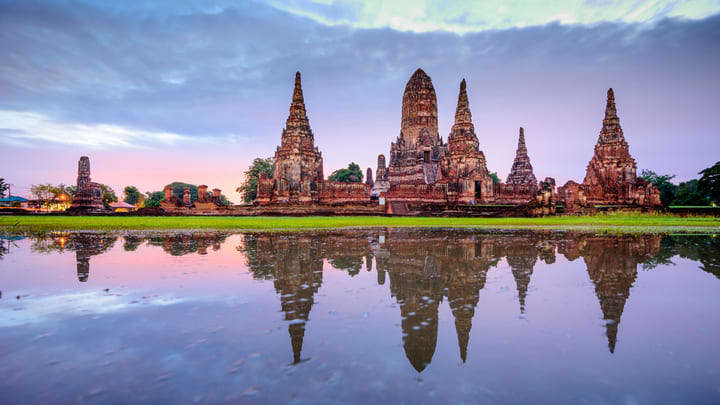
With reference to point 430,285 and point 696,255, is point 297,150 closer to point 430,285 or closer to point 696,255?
point 696,255

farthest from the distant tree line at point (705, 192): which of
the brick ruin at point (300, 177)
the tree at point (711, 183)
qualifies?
the brick ruin at point (300, 177)

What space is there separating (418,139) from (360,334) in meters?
43.5

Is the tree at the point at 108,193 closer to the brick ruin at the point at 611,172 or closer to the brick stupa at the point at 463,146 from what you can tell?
the brick stupa at the point at 463,146

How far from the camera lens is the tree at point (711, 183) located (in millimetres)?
46281

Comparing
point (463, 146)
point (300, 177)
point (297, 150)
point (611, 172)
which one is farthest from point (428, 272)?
point (611, 172)

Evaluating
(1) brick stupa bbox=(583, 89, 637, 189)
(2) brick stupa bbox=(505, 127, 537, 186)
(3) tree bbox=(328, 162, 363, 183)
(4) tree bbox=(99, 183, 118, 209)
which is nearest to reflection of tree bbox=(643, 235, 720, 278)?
(1) brick stupa bbox=(583, 89, 637, 189)

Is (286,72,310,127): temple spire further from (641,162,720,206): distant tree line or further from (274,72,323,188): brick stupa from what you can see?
(641,162,720,206): distant tree line

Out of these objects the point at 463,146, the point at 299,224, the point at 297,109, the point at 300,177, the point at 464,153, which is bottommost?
the point at 299,224

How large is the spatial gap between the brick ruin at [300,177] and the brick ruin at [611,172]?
2280cm

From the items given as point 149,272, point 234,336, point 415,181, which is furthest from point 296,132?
point 234,336

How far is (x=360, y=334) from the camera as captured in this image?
2.66 meters

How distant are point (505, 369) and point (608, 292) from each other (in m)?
2.45

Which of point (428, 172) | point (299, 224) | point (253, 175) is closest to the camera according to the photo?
point (299, 224)

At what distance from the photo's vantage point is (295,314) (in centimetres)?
311
